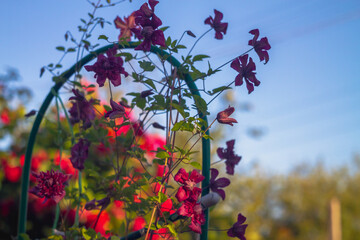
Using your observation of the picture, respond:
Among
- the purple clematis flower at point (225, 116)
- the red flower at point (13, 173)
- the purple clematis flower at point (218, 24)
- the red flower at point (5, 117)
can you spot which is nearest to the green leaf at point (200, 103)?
the purple clematis flower at point (225, 116)

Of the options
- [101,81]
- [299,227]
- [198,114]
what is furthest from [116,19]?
[299,227]

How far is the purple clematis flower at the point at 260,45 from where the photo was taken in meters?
0.89

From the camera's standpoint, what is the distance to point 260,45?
0.89m

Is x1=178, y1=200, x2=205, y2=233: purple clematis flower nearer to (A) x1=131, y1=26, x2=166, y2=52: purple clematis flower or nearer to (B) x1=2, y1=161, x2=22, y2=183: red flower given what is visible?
(A) x1=131, y1=26, x2=166, y2=52: purple clematis flower

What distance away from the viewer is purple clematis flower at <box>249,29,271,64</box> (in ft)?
2.91

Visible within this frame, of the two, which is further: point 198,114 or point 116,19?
point 116,19

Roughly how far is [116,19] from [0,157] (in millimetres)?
2080

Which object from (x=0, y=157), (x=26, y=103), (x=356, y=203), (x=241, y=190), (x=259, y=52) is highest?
(x=356, y=203)

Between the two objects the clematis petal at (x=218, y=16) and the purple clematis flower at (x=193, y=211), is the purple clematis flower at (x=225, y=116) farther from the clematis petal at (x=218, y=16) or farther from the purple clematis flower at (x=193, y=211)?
the clematis petal at (x=218, y=16)

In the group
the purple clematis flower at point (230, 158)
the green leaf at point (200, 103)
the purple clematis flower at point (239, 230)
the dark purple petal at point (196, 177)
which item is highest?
the green leaf at point (200, 103)

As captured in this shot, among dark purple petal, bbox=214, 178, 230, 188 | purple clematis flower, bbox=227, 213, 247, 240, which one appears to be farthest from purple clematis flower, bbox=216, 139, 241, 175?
purple clematis flower, bbox=227, 213, 247, 240

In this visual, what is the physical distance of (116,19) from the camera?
121 cm

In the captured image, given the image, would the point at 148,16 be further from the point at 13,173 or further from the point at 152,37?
the point at 13,173

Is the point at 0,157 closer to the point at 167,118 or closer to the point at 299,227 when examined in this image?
the point at 167,118
